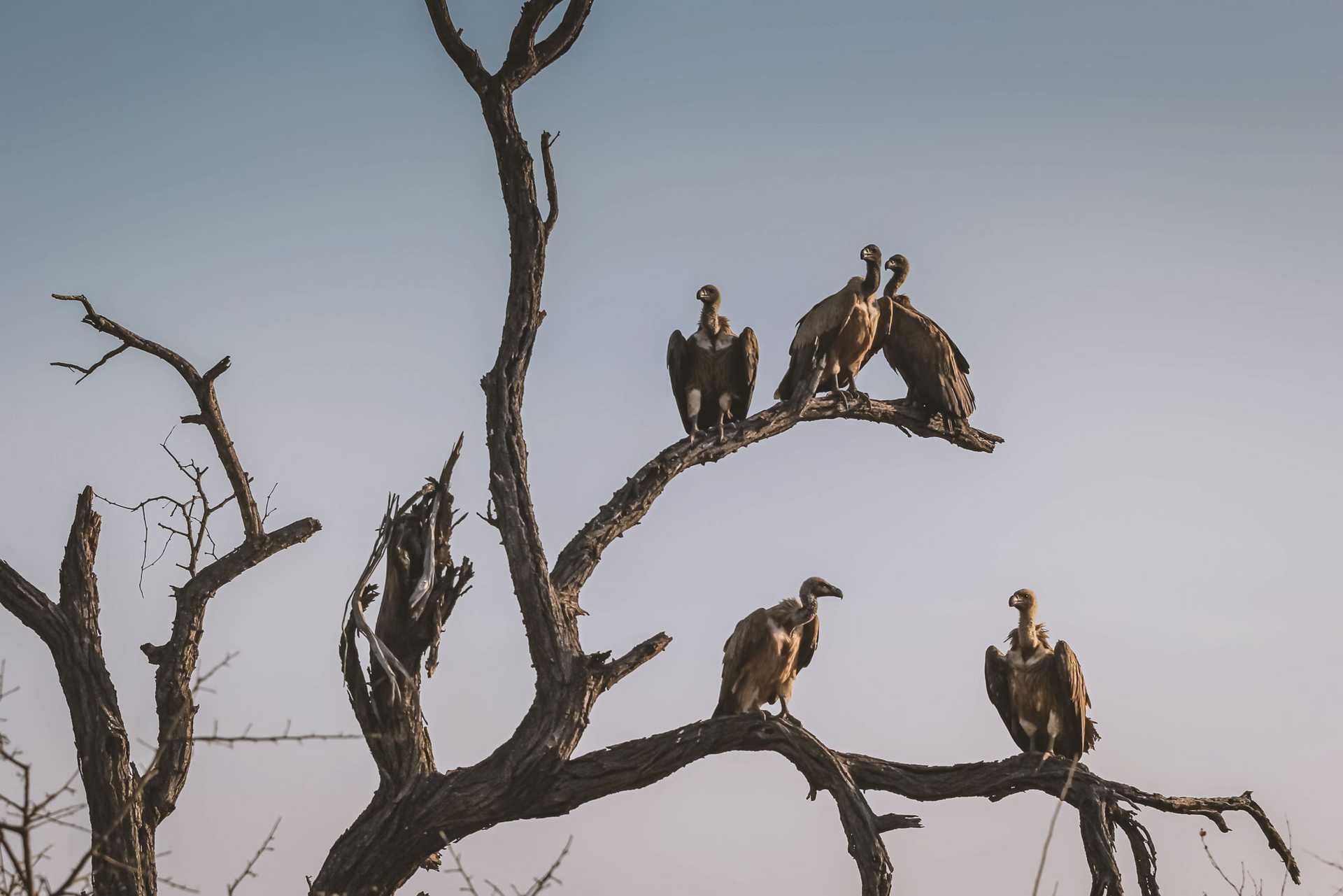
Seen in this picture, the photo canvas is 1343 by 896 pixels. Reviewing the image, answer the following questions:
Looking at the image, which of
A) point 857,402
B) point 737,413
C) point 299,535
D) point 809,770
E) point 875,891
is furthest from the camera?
point 737,413

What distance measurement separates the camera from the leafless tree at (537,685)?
21.9ft

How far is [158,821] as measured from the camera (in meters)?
6.90

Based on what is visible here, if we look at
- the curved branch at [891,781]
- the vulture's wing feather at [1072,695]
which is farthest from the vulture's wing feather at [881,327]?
the curved branch at [891,781]

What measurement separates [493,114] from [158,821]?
3.50 meters

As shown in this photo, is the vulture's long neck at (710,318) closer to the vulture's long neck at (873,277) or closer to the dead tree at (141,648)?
the vulture's long neck at (873,277)

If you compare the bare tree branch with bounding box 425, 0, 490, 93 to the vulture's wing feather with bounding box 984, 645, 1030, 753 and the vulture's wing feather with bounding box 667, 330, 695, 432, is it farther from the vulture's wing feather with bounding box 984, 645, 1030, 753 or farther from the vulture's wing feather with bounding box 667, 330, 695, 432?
the vulture's wing feather with bounding box 984, 645, 1030, 753

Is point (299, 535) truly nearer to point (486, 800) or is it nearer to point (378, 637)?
point (378, 637)

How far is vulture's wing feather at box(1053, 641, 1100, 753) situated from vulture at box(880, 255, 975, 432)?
150cm


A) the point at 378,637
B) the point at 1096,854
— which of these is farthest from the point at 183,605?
the point at 1096,854

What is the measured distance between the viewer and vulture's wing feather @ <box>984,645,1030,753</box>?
8188 millimetres

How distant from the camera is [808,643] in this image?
8.17 metres

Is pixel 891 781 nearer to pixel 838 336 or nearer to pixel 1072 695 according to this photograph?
pixel 1072 695

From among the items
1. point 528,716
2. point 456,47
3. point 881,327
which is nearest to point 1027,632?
point 881,327

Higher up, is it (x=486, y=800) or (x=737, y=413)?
(x=737, y=413)
